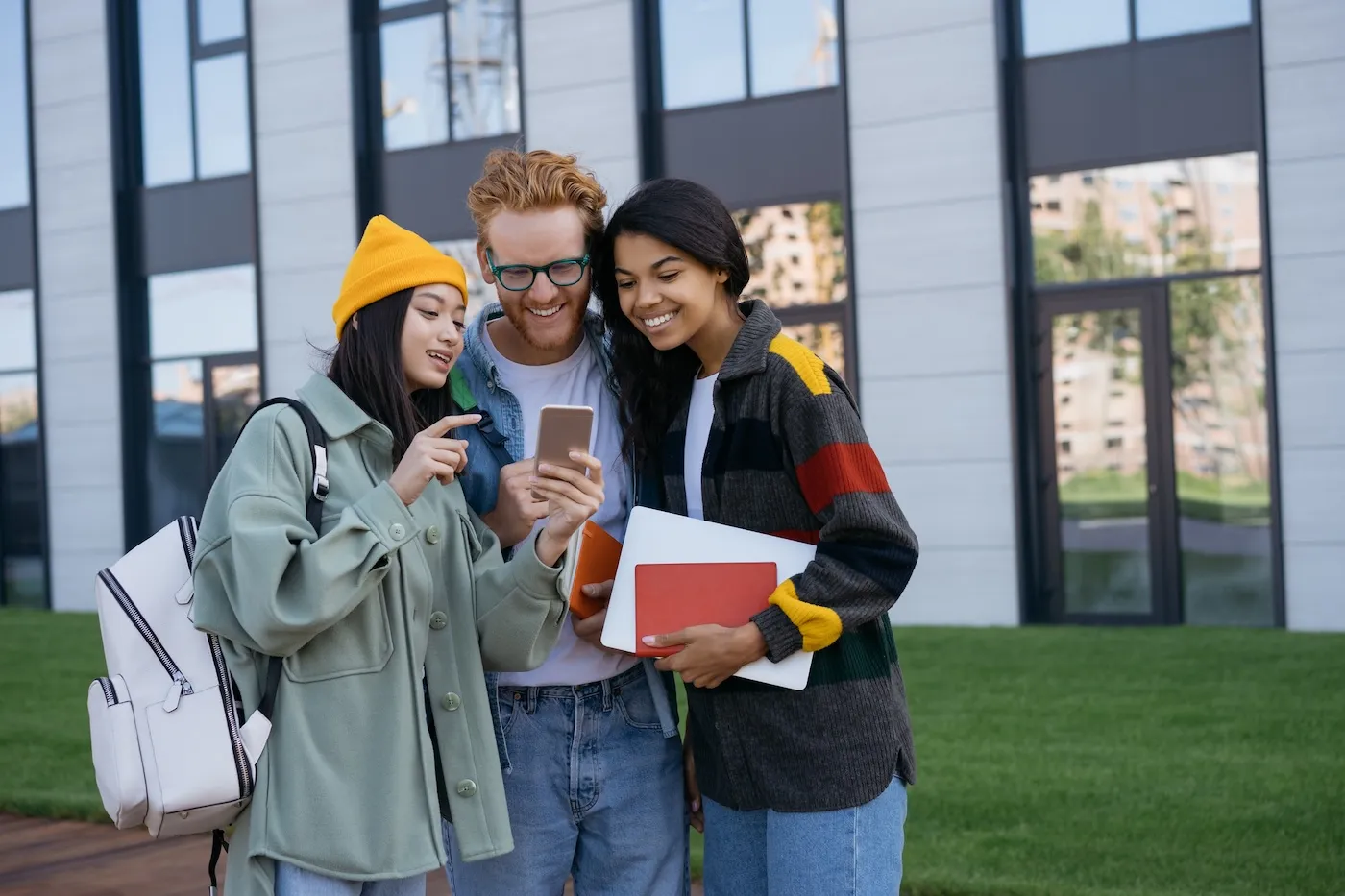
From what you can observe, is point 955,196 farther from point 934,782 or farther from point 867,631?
point 867,631

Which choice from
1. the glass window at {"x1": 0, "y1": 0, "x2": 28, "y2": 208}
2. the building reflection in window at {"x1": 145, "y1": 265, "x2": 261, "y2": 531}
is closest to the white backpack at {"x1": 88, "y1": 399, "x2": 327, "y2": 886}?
the building reflection in window at {"x1": 145, "y1": 265, "x2": 261, "y2": 531}

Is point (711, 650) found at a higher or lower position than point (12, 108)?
lower

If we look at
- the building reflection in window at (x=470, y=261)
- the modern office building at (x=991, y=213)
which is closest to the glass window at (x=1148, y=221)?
the modern office building at (x=991, y=213)

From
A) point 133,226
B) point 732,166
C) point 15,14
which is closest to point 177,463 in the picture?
point 133,226

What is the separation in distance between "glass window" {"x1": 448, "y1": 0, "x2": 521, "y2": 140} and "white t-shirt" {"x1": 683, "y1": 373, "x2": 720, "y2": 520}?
12.3 metres

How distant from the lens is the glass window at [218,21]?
16.3 meters

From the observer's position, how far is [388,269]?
8.51 feet

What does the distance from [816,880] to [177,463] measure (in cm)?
1545

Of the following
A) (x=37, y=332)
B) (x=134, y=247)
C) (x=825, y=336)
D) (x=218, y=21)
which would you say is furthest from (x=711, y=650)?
(x=37, y=332)

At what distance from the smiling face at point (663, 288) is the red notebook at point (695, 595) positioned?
434 millimetres

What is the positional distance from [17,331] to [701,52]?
379 inches

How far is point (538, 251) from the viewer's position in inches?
110

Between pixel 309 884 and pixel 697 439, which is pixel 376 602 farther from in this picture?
pixel 697 439

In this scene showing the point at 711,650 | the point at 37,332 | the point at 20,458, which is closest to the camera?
the point at 711,650
